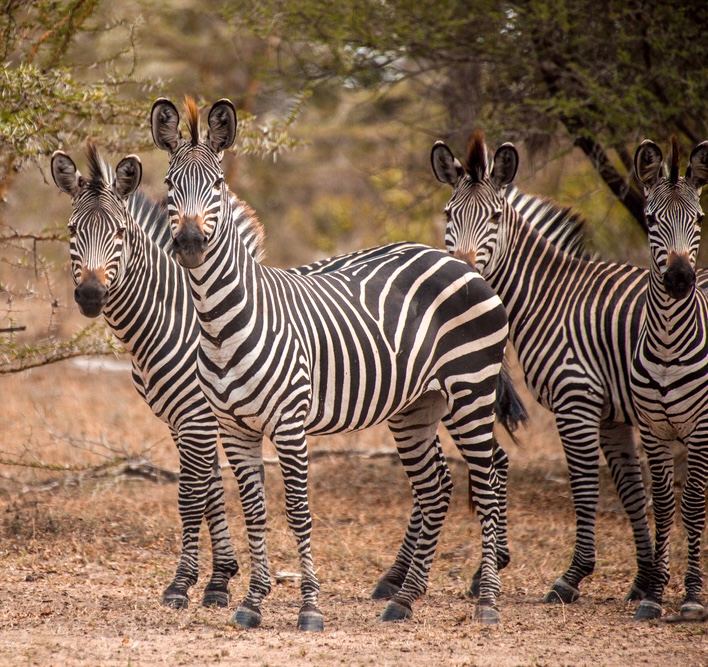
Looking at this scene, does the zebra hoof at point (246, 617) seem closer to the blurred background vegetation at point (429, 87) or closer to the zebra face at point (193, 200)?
the zebra face at point (193, 200)

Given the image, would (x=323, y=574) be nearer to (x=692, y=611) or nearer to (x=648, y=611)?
(x=648, y=611)

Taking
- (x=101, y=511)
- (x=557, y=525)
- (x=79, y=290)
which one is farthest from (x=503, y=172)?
(x=101, y=511)

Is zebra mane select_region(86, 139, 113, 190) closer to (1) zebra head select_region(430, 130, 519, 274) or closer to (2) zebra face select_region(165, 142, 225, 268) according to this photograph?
(2) zebra face select_region(165, 142, 225, 268)

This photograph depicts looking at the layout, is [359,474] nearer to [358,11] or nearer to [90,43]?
[358,11]

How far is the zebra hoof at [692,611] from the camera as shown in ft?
16.9

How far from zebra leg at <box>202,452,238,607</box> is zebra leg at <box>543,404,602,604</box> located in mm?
2141

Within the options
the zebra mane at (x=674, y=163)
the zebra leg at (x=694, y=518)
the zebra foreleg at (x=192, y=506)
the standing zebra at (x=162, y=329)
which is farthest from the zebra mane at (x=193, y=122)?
the zebra leg at (x=694, y=518)

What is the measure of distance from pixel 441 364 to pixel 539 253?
1493 mm

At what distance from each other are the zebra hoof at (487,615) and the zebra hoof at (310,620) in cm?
98

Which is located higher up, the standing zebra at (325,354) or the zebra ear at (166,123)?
the zebra ear at (166,123)

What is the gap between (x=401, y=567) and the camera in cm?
605

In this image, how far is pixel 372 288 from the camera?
5.48m

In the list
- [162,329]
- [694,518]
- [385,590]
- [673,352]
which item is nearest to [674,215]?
[673,352]

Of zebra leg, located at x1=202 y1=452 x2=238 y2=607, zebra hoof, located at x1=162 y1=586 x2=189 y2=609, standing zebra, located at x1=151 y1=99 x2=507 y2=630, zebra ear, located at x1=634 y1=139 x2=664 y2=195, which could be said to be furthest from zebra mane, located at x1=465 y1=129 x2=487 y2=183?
zebra hoof, located at x1=162 y1=586 x2=189 y2=609
